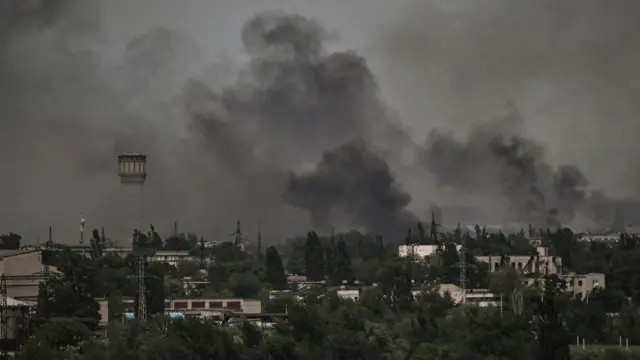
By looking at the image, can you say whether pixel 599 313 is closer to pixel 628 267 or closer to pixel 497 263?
pixel 628 267

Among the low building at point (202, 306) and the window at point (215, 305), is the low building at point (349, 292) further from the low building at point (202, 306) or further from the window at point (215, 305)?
the window at point (215, 305)

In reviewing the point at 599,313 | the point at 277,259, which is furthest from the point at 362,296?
the point at 277,259

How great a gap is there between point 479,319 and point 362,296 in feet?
19.8

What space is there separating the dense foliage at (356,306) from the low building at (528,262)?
1.10ft

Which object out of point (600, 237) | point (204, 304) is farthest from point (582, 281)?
point (600, 237)

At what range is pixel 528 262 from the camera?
27.8 m

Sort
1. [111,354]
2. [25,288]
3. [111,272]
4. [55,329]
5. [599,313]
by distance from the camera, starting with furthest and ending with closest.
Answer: [111,272] → [25,288] → [599,313] → [55,329] → [111,354]

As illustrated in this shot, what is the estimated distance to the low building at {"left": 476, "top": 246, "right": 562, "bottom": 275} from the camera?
27339mm

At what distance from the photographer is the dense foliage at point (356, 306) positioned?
12.8 metres

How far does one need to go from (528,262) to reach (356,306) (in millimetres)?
10702

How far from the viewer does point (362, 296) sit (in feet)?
67.7

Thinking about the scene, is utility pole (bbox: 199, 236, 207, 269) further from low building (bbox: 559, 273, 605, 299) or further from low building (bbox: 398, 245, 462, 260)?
low building (bbox: 559, 273, 605, 299)

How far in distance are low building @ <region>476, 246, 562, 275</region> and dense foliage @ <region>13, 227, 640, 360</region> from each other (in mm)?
334

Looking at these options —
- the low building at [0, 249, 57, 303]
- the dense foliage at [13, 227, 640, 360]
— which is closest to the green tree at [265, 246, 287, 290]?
the dense foliage at [13, 227, 640, 360]
